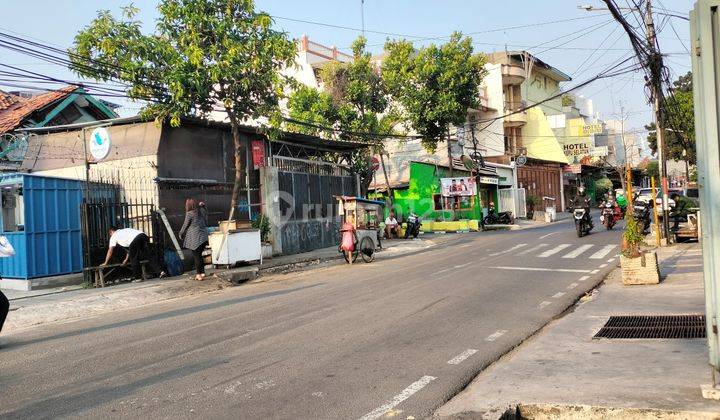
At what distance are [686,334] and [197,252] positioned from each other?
10577 millimetres

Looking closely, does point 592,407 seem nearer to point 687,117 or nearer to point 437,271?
point 437,271


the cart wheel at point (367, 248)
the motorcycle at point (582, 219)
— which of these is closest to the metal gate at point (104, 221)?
the cart wheel at point (367, 248)

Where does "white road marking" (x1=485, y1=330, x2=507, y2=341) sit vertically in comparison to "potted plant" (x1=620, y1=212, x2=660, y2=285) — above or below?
below

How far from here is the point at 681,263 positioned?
12.9 m

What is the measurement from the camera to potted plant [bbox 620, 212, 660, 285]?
10.4 m

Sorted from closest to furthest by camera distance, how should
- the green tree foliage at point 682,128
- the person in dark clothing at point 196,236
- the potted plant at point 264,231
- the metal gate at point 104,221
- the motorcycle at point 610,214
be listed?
1. the metal gate at point 104,221
2. the person in dark clothing at point 196,236
3. the potted plant at point 264,231
4. the motorcycle at point 610,214
5. the green tree foliage at point 682,128

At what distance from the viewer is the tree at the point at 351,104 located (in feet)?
95.9

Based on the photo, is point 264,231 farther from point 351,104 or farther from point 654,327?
point 654,327

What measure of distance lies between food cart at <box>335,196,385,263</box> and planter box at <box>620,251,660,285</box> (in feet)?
25.7

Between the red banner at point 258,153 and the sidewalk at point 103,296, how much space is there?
4102 mm

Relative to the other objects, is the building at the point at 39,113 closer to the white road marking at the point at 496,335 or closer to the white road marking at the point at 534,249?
the white road marking at the point at 534,249

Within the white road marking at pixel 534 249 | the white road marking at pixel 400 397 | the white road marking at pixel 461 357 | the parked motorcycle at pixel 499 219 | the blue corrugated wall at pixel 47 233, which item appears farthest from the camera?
the parked motorcycle at pixel 499 219

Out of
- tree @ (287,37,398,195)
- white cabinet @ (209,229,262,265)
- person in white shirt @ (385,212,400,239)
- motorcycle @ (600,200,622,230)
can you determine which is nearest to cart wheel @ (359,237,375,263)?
white cabinet @ (209,229,262,265)

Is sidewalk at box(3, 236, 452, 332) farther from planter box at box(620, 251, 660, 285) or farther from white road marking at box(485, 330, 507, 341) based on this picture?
planter box at box(620, 251, 660, 285)
